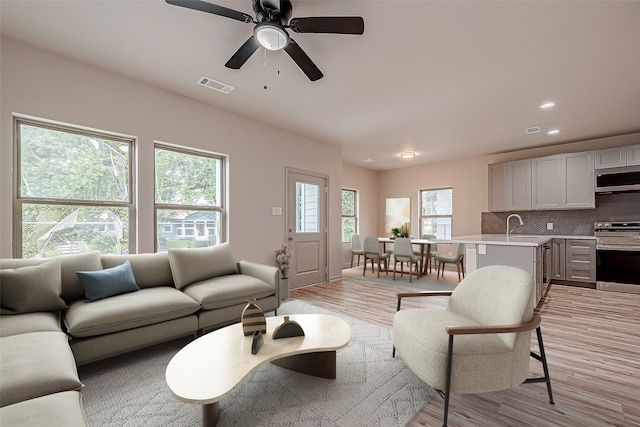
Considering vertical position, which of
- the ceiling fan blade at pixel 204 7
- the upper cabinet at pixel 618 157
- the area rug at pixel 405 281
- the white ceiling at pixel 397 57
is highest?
the white ceiling at pixel 397 57

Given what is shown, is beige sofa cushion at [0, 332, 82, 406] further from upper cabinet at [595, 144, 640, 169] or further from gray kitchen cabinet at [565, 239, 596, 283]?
upper cabinet at [595, 144, 640, 169]

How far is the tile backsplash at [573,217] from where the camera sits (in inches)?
201

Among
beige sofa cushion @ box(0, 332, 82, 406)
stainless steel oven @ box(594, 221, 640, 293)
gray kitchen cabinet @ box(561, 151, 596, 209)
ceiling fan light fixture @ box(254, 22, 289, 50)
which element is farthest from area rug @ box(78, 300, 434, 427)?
gray kitchen cabinet @ box(561, 151, 596, 209)

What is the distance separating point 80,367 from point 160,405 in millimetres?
1036

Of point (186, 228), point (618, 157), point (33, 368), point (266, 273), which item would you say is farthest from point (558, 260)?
point (33, 368)

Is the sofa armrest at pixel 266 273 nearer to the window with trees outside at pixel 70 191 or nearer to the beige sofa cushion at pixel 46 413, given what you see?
the window with trees outside at pixel 70 191

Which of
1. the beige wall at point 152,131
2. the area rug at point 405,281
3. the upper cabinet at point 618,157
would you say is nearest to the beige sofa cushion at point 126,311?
the beige wall at point 152,131

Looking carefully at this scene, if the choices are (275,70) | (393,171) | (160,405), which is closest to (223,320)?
(160,405)

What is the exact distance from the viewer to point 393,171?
830 cm

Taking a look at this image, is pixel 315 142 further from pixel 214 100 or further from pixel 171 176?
pixel 171 176

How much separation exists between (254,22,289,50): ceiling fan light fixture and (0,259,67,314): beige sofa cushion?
8.11 feet

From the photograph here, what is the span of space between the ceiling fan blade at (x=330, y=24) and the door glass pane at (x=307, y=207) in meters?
3.36

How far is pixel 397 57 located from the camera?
2750 mm

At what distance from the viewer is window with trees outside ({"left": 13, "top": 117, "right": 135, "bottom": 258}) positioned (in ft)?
8.98
